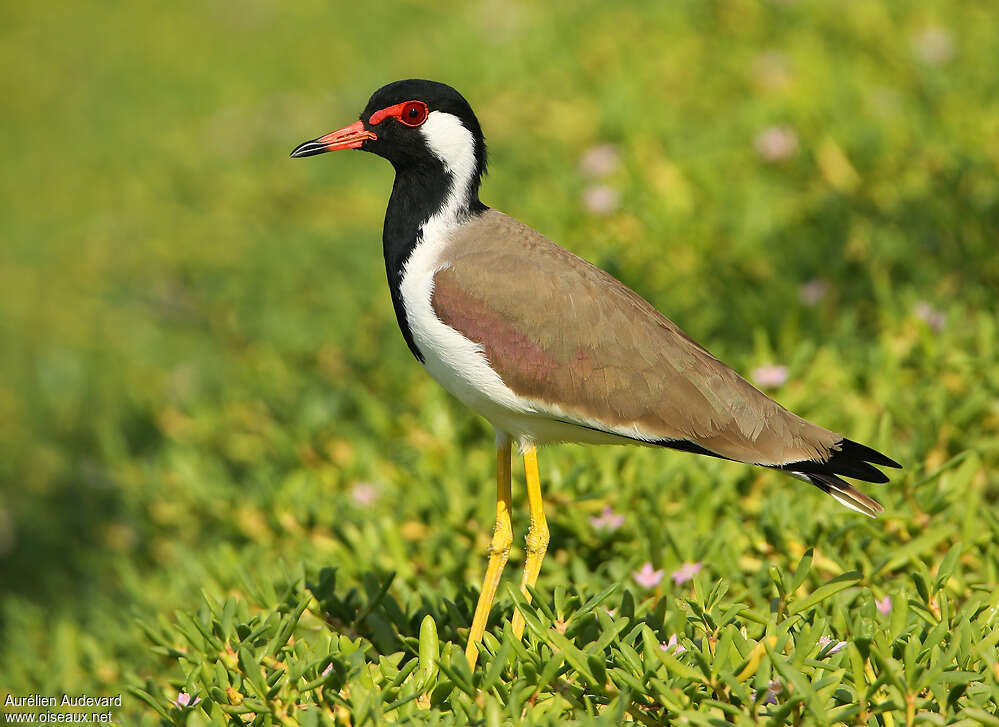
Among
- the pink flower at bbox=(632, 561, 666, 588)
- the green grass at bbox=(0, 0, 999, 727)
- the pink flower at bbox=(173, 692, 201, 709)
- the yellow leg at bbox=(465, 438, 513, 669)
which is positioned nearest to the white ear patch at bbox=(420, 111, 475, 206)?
the yellow leg at bbox=(465, 438, 513, 669)

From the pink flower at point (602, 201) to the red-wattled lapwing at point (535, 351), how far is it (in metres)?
2.04

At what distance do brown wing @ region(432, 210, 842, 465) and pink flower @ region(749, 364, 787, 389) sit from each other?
0.93 meters

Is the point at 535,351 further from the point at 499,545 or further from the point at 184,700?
the point at 184,700

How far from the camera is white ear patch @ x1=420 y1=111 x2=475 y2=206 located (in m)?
3.36

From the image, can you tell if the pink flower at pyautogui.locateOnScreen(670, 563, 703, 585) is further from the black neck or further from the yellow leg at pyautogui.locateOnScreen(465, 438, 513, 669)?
the black neck

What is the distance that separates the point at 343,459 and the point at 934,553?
8.24 ft

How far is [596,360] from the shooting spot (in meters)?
3.17

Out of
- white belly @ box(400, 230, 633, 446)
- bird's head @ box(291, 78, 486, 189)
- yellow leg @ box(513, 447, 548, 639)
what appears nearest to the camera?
white belly @ box(400, 230, 633, 446)

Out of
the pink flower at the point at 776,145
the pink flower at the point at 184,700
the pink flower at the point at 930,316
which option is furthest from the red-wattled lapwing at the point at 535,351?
the pink flower at the point at 776,145

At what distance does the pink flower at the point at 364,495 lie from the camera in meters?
4.26

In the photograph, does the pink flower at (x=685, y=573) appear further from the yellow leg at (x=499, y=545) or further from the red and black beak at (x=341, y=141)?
the red and black beak at (x=341, y=141)

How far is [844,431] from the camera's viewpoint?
409 centimetres

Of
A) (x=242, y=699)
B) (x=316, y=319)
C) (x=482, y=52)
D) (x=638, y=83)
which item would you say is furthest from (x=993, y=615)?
(x=482, y=52)

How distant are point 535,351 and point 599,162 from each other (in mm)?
2893
